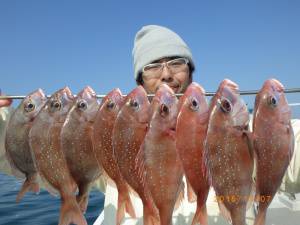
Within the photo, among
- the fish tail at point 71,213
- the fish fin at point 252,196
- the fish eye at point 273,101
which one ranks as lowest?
the fish tail at point 71,213

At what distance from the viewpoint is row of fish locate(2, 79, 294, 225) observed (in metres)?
2.42

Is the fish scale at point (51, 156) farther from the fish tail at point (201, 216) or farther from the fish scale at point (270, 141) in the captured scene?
the fish scale at point (270, 141)

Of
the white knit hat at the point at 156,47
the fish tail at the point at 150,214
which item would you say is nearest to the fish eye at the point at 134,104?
the fish tail at the point at 150,214

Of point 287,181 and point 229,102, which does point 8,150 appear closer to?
Answer: point 229,102

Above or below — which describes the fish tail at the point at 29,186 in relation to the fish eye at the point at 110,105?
below

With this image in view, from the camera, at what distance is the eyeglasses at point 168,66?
4.81 metres

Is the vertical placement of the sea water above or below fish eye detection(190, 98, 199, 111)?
below

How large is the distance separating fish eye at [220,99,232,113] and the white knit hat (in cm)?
261

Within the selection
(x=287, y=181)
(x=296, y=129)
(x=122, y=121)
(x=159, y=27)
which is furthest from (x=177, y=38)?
(x=122, y=121)

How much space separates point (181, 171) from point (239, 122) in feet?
1.87

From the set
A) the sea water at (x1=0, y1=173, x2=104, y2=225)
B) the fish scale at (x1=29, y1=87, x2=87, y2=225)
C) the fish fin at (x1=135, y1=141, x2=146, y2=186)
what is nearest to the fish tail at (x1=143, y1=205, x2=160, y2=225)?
the fish fin at (x1=135, y1=141, x2=146, y2=186)

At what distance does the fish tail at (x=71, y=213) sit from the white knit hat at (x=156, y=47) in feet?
8.91

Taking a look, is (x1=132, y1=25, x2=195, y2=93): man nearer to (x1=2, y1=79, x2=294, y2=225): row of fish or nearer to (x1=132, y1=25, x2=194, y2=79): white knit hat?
(x1=132, y1=25, x2=194, y2=79): white knit hat
